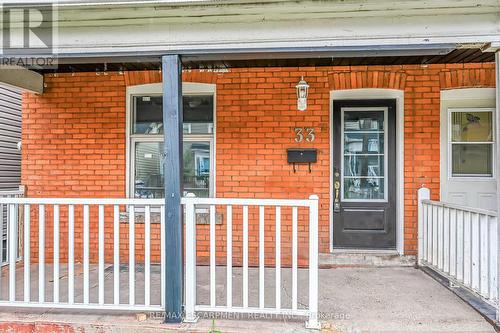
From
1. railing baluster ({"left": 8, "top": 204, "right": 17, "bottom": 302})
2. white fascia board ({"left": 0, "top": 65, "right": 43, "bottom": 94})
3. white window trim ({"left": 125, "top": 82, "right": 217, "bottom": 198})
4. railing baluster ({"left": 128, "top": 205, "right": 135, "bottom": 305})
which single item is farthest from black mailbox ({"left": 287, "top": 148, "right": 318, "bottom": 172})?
white fascia board ({"left": 0, "top": 65, "right": 43, "bottom": 94})

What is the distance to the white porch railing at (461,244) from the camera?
10.5ft

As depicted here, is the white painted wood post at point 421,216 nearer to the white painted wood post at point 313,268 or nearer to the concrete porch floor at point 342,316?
the concrete porch floor at point 342,316

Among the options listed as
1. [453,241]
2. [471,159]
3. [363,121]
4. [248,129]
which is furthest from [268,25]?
[471,159]

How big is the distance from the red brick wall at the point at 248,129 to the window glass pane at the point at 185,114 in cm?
20

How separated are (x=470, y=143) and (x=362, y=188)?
148 cm

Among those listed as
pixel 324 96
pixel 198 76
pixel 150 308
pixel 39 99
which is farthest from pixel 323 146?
pixel 39 99

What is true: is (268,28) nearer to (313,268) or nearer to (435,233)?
(313,268)

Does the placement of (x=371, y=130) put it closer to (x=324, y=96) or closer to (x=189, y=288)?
(x=324, y=96)

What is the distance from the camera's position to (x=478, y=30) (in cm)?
305

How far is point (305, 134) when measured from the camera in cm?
476

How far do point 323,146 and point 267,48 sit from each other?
75.8 inches

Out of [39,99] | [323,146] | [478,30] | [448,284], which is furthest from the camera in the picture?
[39,99]

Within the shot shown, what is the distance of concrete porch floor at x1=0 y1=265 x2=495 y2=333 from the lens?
306 centimetres

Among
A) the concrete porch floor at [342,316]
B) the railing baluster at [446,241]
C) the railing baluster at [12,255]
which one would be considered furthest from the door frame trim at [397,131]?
the railing baluster at [12,255]
